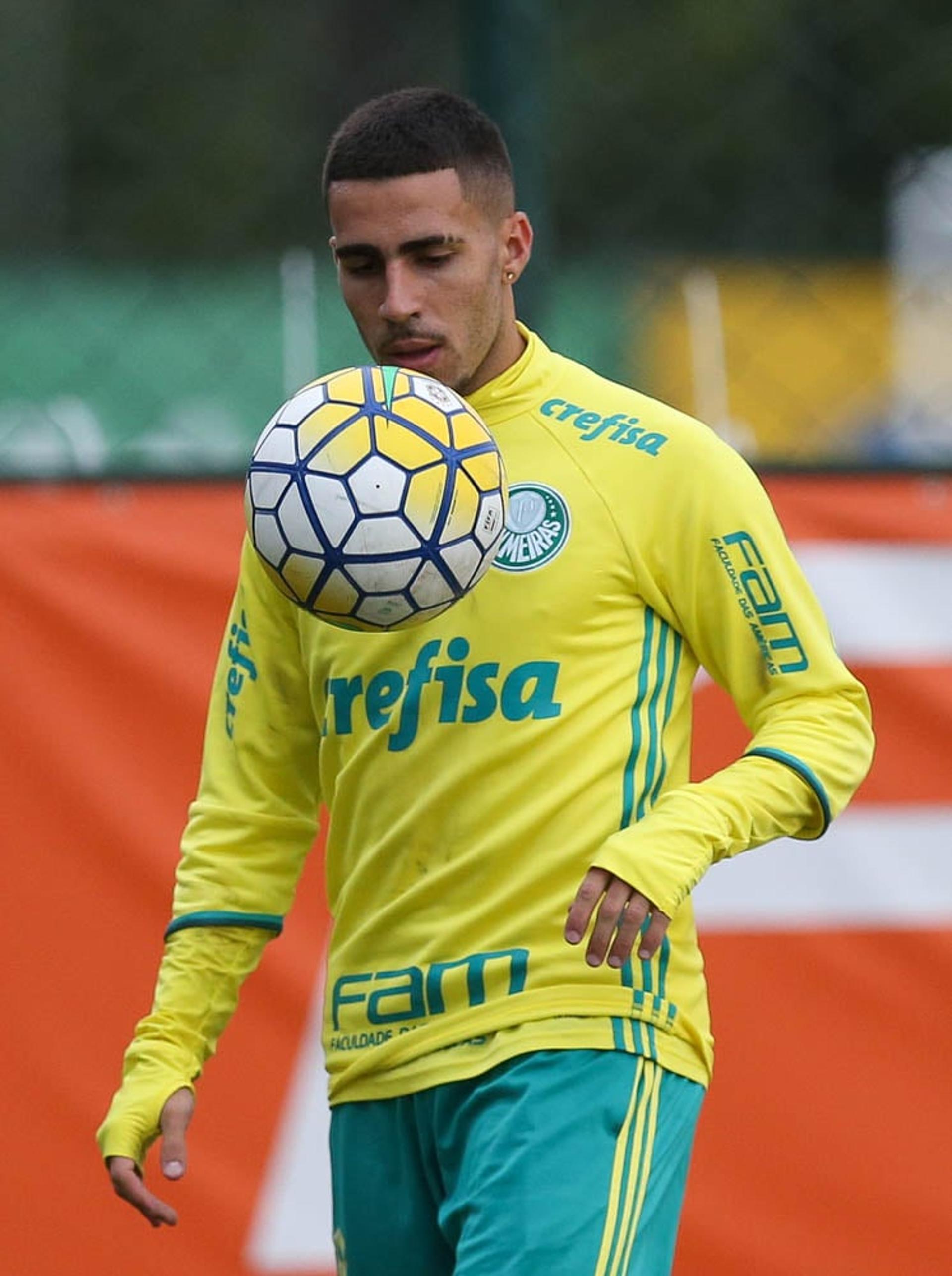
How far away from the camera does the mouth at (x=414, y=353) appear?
3.25 meters

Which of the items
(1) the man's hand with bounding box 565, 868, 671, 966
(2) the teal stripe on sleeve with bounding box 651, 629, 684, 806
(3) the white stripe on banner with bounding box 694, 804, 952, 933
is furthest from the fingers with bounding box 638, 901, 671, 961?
(3) the white stripe on banner with bounding box 694, 804, 952, 933

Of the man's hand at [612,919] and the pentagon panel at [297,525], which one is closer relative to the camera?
the man's hand at [612,919]

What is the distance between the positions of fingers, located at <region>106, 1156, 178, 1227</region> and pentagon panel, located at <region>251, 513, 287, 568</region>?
2.97ft

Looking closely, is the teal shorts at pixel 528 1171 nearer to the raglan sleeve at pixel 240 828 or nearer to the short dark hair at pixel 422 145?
the raglan sleeve at pixel 240 828

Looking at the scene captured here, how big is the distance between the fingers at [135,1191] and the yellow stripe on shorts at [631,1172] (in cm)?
63

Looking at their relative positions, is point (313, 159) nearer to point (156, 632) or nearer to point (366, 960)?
point (156, 632)

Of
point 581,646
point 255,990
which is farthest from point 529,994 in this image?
point 255,990

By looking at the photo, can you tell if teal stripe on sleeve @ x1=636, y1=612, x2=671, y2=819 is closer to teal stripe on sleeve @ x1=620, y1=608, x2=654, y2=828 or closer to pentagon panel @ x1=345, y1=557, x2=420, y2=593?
teal stripe on sleeve @ x1=620, y1=608, x2=654, y2=828

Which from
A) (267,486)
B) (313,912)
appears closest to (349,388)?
(267,486)

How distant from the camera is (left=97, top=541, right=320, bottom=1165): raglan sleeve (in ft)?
11.1

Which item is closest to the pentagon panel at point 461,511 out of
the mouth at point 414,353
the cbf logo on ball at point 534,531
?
the cbf logo on ball at point 534,531

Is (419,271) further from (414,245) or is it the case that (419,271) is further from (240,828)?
(240,828)

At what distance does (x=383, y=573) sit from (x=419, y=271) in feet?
1.75

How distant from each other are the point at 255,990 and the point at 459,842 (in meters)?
1.61
